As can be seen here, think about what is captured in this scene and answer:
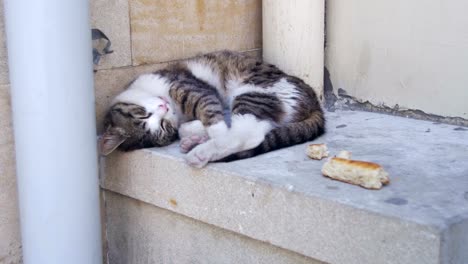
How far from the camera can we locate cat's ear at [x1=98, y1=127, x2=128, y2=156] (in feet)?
10.8

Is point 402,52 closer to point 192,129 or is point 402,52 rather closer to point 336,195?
point 192,129

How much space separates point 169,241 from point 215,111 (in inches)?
28.5

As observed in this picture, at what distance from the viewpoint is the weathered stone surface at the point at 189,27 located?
374 cm

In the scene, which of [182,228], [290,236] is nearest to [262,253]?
[290,236]

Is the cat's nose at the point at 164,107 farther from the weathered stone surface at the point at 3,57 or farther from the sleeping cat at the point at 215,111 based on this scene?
the weathered stone surface at the point at 3,57

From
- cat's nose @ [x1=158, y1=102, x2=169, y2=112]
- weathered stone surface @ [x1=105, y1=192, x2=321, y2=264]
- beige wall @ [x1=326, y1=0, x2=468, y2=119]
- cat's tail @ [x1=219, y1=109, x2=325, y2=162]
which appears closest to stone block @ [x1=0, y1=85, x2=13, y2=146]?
weathered stone surface @ [x1=105, y1=192, x2=321, y2=264]

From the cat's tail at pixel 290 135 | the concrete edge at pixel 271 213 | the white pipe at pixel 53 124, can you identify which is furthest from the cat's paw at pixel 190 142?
the white pipe at pixel 53 124

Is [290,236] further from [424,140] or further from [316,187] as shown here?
[424,140]

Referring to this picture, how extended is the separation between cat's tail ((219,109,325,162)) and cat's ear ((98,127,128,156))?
62cm

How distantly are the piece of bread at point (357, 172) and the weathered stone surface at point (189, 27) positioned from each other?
1501mm

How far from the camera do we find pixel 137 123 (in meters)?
3.49

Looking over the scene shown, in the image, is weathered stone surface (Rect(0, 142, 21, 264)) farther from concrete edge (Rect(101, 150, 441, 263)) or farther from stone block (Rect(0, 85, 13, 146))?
concrete edge (Rect(101, 150, 441, 263))

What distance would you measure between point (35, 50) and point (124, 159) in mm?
799

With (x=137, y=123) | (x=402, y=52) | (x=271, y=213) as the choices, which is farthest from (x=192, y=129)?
(x=402, y=52)
